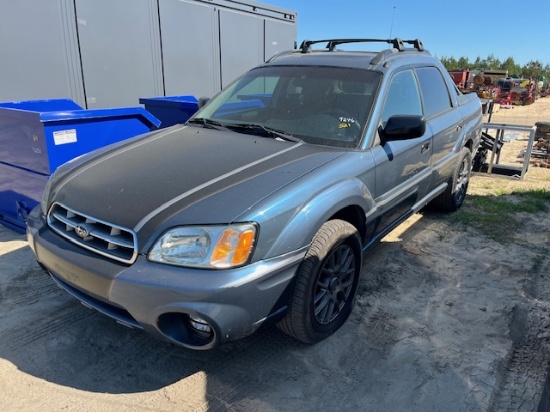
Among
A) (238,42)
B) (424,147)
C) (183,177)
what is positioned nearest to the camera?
(183,177)

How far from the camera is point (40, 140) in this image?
3.84 meters

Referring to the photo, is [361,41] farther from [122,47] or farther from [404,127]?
[122,47]

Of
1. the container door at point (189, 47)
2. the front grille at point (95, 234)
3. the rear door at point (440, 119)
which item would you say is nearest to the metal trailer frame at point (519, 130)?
the rear door at point (440, 119)

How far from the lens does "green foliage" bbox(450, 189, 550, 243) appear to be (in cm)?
482

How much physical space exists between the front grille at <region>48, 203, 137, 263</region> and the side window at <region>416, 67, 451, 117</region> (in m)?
2.92

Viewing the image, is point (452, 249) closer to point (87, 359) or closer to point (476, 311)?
point (476, 311)

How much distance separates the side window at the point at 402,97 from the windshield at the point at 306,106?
169 millimetres

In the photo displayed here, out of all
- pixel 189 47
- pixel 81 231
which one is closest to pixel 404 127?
pixel 81 231

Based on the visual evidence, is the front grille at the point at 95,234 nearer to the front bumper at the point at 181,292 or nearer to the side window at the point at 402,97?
the front bumper at the point at 181,292

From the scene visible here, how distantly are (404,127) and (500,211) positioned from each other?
3.15 meters

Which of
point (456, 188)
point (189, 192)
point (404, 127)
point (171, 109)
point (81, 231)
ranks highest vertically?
point (404, 127)

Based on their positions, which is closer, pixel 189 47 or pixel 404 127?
pixel 404 127

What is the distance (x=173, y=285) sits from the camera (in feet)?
6.75

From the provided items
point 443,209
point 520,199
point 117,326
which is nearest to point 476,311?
point 443,209
